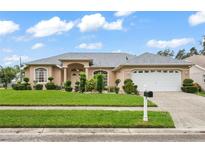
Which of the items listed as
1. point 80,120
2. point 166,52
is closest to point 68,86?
point 80,120

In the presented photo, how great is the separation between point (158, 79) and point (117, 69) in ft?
18.8

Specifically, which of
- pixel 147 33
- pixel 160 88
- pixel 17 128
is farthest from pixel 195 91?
pixel 17 128

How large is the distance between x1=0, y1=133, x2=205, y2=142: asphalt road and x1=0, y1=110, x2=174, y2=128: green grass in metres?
0.99

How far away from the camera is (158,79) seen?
102 feet

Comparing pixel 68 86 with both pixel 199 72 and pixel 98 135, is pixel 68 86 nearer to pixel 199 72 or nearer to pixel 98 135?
pixel 199 72

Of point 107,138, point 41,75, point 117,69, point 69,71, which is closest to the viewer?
point 107,138

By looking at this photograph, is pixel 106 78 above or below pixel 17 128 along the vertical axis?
above

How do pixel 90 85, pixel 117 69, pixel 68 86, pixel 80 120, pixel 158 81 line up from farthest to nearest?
1. pixel 117 69
2. pixel 158 81
3. pixel 68 86
4. pixel 90 85
5. pixel 80 120

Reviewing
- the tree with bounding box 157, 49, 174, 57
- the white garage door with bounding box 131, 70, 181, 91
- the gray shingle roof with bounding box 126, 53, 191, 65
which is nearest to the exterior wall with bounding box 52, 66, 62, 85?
the gray shingle roof with bounding box 126, 53, 191, 65

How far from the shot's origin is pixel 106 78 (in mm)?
37688
